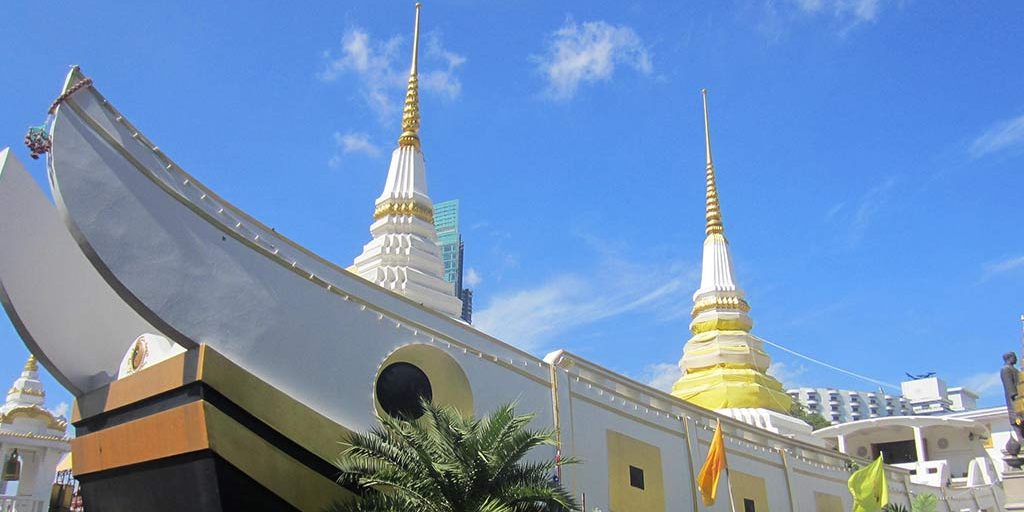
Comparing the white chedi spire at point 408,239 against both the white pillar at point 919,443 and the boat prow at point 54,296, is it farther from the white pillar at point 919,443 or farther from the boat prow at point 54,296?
the white pillar at point 919,443

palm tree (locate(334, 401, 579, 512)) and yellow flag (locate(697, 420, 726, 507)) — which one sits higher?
yellow flag (locate(697, 420, 726, 507))

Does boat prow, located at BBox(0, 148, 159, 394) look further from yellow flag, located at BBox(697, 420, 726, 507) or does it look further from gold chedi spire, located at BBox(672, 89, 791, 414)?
gold chedi spire, located at BBox(672, 89, 791, 414)

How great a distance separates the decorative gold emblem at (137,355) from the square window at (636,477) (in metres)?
8.83

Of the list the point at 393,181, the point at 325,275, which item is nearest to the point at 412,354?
the point at 325,275

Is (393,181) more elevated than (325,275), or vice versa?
(393,181)

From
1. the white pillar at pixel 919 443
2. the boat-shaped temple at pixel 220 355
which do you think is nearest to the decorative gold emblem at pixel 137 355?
the boat-shaped temple at pixel 220 355

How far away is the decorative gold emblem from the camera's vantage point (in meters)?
13.9

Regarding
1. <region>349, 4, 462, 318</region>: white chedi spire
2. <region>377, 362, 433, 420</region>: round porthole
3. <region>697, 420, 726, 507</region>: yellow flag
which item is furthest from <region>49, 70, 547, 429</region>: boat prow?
<region>349, 4, 462, 318</region>: white chedi spire

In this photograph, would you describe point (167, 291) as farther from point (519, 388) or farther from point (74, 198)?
point (519, 388)

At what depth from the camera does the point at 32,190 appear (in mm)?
13812

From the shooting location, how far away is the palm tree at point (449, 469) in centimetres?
1059

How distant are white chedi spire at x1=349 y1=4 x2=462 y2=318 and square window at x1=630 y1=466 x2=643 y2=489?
7063mm

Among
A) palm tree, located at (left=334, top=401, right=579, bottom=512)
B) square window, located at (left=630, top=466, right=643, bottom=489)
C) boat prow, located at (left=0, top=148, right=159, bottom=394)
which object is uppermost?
boat prow, located at (left=0, top=148, right=159, bottom=394)

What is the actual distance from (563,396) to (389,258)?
8.79 metres
